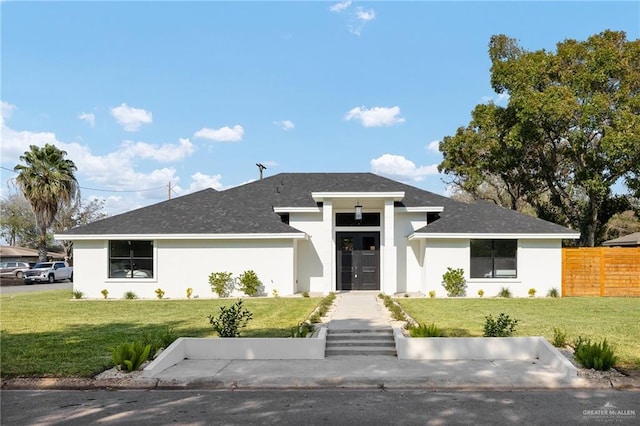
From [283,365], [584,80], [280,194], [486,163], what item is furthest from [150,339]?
[486,163]

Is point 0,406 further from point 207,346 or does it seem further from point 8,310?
point 8,310

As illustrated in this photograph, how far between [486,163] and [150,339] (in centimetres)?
2543

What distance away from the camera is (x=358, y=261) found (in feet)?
74.7

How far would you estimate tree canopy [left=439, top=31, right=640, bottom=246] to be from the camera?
24.3 meters

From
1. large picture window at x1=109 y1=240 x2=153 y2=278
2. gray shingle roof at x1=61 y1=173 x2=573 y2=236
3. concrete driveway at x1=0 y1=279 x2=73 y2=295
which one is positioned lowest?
concrete driveway at x1=0 y1=279 x2=73 y2=295

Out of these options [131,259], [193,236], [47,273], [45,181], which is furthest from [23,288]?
[193,236]

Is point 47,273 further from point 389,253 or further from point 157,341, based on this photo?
point 157,341

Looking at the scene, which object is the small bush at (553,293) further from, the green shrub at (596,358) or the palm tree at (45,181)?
the palm tree at (45,181)

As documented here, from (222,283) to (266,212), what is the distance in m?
4.03

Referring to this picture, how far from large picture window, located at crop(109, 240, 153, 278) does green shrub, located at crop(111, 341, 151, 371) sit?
1317 cm

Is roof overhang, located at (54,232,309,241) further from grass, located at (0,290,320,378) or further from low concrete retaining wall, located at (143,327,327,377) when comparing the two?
low concrete retaining wall, located at (143,327,327,377)

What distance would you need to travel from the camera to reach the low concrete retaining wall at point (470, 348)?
32.6 ft

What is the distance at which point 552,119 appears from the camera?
973 inches

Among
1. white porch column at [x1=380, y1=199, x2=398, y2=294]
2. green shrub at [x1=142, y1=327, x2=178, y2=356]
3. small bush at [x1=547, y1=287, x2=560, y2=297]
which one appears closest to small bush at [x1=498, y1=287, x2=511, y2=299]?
small bush at [x1=547, y1=287, x2=560, y2=297]
